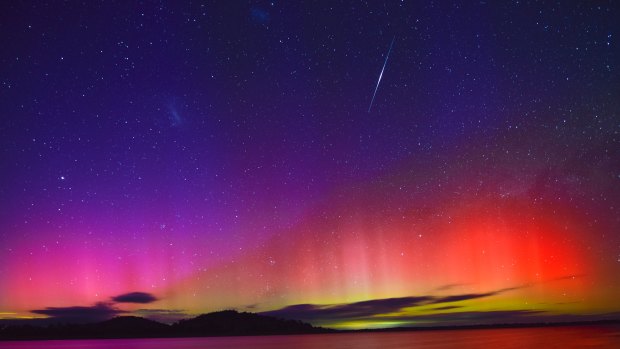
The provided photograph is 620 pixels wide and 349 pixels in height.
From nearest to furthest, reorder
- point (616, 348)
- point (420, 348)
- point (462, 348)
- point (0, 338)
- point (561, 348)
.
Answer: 1. point (616, 348)
2. point (561, 348)
3. point (462, 348)
4. point (420, 348)
5. point (0, 338)

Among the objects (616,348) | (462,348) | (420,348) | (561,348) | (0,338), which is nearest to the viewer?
(616,348)

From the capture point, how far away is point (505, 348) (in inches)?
1906

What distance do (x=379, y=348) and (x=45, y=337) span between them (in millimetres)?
191156

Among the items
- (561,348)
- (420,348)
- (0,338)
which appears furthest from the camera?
(0,338)

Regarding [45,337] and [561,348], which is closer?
[561,348]

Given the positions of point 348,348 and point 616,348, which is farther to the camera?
point 348,348

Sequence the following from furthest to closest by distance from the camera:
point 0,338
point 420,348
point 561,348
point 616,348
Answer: point 0,338
point 420,348
point 561,348
point 616,348

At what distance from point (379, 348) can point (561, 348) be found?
71.2 feet

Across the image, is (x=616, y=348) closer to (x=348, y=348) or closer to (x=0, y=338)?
(x=348, y=348)

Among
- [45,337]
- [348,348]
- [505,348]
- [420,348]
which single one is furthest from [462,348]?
[45,337]

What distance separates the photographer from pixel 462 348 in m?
51.3

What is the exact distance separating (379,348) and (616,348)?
26.7m

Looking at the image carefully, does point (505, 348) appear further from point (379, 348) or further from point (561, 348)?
point (379, 348)

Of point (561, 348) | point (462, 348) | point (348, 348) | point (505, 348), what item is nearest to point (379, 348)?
point (348, 348)
